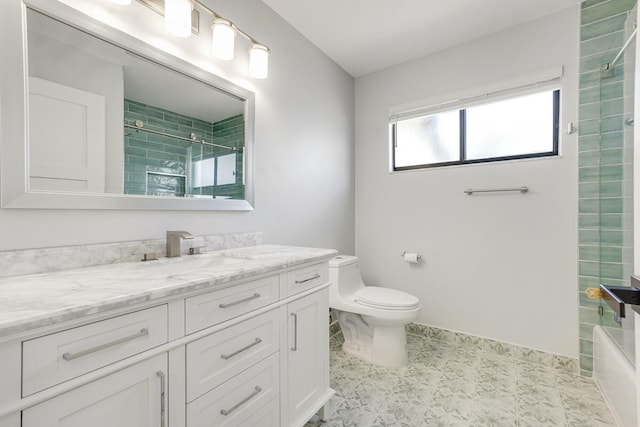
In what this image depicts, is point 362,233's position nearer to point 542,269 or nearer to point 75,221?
point 542,269

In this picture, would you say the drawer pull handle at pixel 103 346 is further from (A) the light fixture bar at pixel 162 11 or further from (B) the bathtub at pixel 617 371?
(B) the bathtub at pixel 617 371

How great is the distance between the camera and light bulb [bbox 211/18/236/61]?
140cm

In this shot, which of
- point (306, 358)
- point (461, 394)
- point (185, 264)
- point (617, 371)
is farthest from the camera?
point (461, 394)

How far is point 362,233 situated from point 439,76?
1.50 m

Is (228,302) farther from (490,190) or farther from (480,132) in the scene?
(480,132)

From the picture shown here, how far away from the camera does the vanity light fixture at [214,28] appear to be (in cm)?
122

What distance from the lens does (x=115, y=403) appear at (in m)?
0.67

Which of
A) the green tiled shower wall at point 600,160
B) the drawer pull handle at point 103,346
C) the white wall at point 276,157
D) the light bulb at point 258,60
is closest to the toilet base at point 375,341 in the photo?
the white wall at point 276,157

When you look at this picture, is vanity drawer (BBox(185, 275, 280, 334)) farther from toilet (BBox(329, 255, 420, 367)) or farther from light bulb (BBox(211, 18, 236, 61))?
light bulb (BBox(211, 18, 236, 61))

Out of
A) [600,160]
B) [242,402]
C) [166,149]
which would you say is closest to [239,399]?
[242,402]

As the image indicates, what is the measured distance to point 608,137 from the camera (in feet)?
5.53

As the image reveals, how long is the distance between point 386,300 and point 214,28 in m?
1.89

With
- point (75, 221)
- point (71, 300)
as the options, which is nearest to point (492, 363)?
point (71, 300)

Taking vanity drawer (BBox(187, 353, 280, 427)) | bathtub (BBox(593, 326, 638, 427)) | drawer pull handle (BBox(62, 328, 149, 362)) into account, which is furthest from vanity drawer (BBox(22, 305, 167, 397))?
bathtub (BBox(593, 326, 638, 427))
